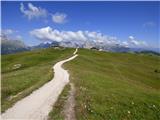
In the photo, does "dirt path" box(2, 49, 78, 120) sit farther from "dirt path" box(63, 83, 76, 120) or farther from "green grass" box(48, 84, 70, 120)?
"dirt path" box(63, 83, 76, 120)

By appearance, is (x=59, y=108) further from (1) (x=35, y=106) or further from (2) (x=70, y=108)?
(1) (x=35, y=106)

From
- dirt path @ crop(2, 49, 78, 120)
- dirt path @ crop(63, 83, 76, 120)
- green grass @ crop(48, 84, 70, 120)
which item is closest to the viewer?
dirt path @ crop(2, 49, 78, 120)

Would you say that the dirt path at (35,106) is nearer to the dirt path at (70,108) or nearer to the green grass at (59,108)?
the green grass at (59,108)

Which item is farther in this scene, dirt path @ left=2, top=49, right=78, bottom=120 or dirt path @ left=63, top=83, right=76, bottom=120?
dirt path @ left=63, top=83, right=76, bottom=120

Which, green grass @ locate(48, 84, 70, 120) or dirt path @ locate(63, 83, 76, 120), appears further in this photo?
dirt path @ locate(63, 83, 76, 120)

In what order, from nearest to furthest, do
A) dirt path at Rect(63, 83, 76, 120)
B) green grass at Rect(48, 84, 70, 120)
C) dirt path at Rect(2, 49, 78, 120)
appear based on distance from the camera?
dirt path at Rect(2, 49, 78, 120)
green grass at Rect(48, 84, 70, 120)
dirt path at Rect(63, 83, 76, 120)

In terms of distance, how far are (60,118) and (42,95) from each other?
8.64m

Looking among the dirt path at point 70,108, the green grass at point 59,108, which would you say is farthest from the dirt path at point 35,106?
the dirt path at point 70,108

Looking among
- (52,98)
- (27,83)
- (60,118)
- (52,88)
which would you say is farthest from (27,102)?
(27,83)

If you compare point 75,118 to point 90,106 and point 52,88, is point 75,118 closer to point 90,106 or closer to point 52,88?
point 90,106

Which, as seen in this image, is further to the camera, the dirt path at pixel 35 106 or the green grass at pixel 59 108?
the green grass at pixel 59 108

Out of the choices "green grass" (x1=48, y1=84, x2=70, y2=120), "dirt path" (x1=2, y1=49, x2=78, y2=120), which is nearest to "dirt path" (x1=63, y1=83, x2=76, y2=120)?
"green grass" (x1=48, y1=84, x2=70, y2=120)

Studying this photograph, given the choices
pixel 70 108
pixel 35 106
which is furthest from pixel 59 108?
pixel 35 106

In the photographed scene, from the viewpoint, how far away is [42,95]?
2997 cm
